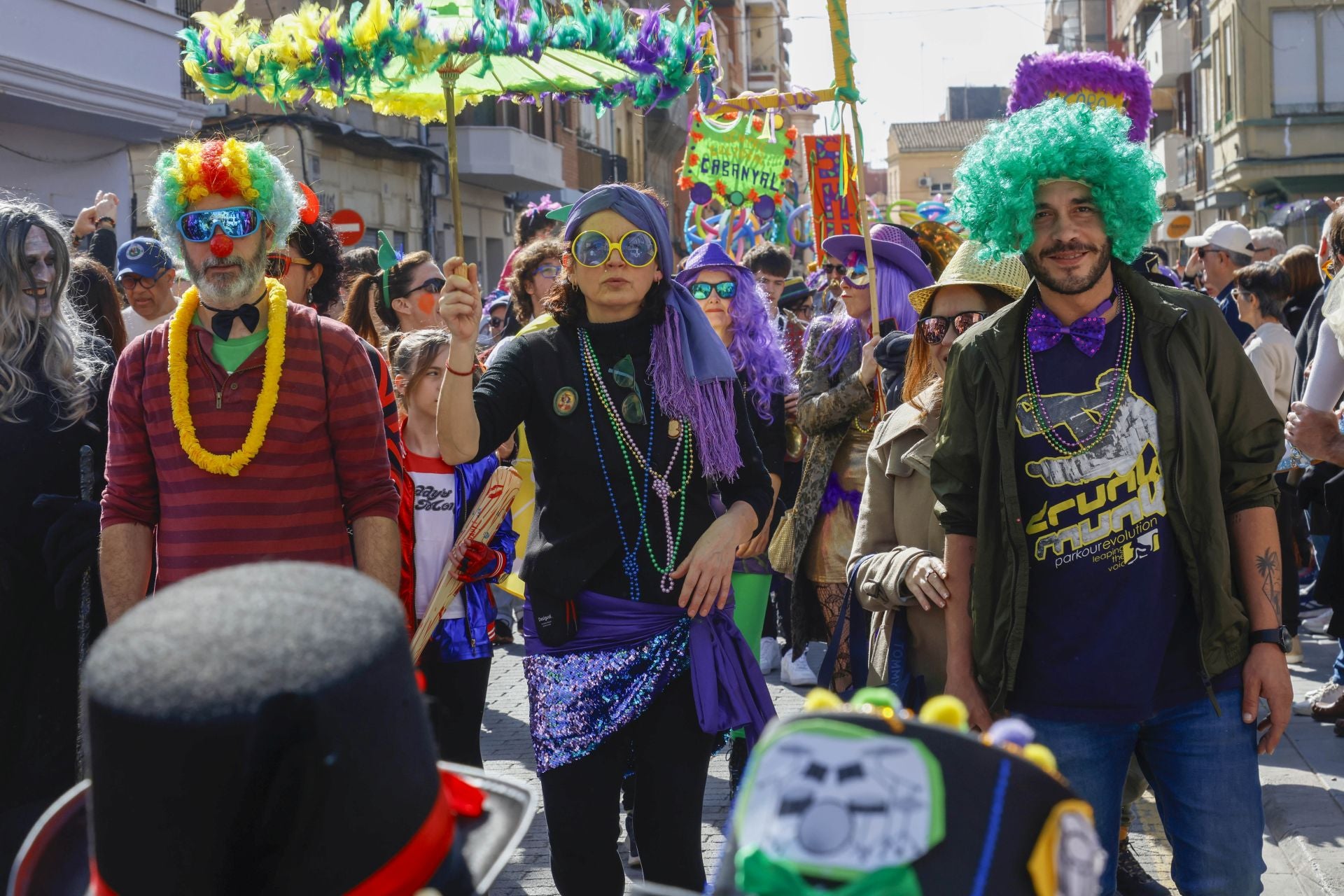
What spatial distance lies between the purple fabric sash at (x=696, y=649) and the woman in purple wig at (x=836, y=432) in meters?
2.30

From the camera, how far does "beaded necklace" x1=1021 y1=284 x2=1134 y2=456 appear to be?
3080 millimetres

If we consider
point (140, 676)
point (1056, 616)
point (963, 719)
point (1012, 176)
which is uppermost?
point (1012, 176)

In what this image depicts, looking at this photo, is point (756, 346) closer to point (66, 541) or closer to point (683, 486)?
point (683, 486)

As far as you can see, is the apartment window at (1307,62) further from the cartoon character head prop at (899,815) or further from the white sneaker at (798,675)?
the cartoon character head prop at (899,815)

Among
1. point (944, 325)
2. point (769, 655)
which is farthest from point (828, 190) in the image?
point (944, 325)

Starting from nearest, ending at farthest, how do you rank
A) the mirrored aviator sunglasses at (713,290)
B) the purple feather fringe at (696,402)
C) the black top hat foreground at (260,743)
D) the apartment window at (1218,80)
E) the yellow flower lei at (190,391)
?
1. the black top hat foreground at (260,743)
2. the yellow flower lei at (190,391)
3. the purple feather fringe at (696,402)
4. the mirrored aviator sunglasses at (713,290)
5. the apartment window at (1218,80)

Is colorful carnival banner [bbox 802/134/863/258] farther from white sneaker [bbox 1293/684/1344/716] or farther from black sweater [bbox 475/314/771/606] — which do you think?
black sweater [bbox 475/314/771/606]

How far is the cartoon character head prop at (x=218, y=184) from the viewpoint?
137 inches

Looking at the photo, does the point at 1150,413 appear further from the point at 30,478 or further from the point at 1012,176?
the point at 30,478

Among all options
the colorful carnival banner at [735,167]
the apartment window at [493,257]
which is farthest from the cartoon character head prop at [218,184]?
the apartment window at [493,257]

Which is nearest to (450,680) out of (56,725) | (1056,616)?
(56,725)

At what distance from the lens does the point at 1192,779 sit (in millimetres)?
3070

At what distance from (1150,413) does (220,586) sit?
2261mm

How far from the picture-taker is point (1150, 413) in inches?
121
